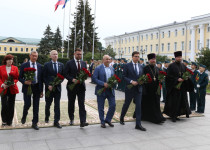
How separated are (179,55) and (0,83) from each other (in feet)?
17.6

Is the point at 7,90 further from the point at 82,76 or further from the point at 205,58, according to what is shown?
the point at 205,58

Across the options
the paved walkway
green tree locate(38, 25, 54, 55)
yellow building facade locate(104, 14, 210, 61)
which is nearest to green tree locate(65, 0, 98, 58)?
yellow building facade locate(104, 14, 210, 61)

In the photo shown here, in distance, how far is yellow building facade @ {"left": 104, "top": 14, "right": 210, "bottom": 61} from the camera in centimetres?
5212

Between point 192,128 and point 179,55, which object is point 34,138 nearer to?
point 192,128

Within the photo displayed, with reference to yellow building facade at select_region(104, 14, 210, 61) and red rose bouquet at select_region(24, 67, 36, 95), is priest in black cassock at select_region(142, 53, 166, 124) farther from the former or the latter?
yellow building facade at select_region(104, 14, 210, 61)

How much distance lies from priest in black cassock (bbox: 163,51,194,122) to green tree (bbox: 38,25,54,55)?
67.0 meters

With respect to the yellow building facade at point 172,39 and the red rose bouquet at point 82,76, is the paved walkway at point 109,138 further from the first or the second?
the yellow building facade at point 172,39

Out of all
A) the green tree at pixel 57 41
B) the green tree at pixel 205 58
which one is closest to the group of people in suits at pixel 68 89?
the green tree at pixel 205 58

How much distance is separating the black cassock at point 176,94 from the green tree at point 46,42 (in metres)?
67.0

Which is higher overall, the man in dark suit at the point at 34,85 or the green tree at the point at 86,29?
the green tree at the point at 86,29

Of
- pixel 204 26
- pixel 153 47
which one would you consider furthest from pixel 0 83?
pixel 153 47

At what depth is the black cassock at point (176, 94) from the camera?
8055 mm

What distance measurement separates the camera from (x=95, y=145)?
5.34 m

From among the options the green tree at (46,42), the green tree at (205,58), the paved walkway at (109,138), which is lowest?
the paved walkway at (109,138)
